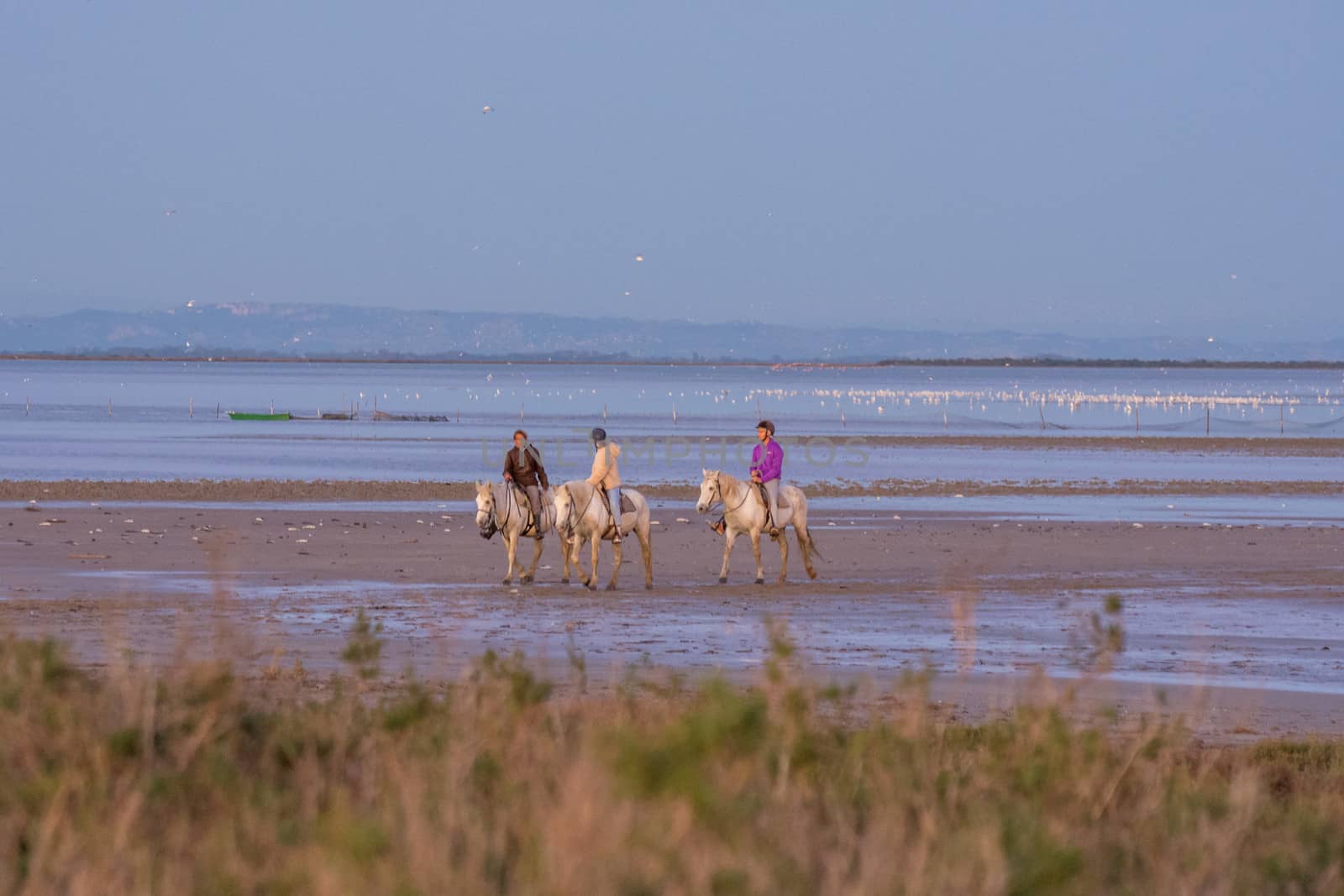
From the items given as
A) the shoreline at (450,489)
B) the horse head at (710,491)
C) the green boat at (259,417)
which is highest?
the horse head at (710,491)

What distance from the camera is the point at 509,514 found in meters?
20.9

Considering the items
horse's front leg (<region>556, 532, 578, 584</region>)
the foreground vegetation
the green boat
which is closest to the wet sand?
horse's front leg (<region>556, 532, 578, 584</region>)

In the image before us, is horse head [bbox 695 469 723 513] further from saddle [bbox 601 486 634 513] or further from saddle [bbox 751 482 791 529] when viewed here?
saddle [bbox 601 486 634 513]

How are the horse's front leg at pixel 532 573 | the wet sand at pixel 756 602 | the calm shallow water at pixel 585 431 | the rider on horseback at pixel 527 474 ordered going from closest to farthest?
1. the wet sand at pixel 756 602
2. the rider on horseback at pixel 527 474
3. the horse's front leg at pixel 532 573
4. the calm shallow water at pixel 585 431

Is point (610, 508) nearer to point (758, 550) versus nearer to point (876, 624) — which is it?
point (758, 550)

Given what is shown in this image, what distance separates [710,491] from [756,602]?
6.69 ft

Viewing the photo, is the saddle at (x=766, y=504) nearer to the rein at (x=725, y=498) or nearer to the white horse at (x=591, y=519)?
the rein at (x=725, y=498)

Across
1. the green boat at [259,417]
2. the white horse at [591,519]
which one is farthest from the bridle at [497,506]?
the green boat at [259,417]

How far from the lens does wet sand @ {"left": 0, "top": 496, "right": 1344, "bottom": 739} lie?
13.7 m

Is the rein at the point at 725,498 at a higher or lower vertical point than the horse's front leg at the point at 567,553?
higher

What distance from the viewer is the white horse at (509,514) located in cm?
2075

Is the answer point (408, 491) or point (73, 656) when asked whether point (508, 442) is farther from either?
point (73, 656)

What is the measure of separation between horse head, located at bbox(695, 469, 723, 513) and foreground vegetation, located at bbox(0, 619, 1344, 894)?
11.9m

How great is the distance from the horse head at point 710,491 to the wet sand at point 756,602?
1027 mm
